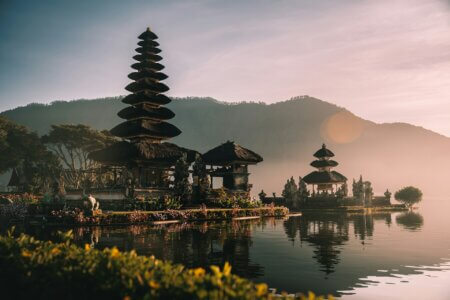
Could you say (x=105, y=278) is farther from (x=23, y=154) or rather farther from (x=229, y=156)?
(x=23, y=154)

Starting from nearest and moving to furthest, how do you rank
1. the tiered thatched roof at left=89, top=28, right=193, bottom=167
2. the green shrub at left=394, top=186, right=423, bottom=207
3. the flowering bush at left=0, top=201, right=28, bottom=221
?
1. the flowering bush at left=0, top=201, right=28, bottom=221
2. the tiered thatched roof at left=89, top=28, right=193, bottom=167
3. the green shrub at left=394, top=186, right=423, bottom=207

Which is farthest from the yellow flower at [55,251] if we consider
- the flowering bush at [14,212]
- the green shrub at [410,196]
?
the green shrub at [410,196]

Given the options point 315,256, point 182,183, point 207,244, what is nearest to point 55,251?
point 315,256

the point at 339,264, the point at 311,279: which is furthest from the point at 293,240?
the point at 311,279

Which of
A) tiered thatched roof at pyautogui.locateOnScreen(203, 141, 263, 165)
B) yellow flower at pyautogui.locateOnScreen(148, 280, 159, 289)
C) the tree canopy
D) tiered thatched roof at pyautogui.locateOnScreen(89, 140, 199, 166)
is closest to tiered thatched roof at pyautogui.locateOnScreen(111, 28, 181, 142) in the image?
tiered thatched roof at pyautogui.locateOnScreen(89, 140, 199, 166)

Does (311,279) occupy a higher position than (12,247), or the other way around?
(12,247)

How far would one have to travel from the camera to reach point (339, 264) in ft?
50.6

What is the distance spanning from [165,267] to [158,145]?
4120 centimetres

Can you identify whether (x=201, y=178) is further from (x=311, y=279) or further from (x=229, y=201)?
(x=311, y=279)

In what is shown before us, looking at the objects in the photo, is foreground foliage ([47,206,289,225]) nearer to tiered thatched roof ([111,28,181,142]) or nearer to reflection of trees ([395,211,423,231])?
reflection of trees ([395,211,423,231])

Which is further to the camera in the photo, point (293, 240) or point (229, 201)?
point (229, 201)

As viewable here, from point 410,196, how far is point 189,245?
213 feet

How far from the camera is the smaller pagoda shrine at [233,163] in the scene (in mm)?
48906

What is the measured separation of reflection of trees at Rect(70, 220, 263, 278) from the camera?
14.8 metres
